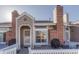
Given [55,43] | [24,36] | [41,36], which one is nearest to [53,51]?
[55,43]

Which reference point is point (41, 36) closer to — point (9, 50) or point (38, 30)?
point (38, 30)

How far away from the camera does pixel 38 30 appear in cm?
167

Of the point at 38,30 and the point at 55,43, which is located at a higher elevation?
the point at 38,30

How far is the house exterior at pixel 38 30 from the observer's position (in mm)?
1639

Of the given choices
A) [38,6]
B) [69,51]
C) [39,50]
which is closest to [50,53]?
[39,50]

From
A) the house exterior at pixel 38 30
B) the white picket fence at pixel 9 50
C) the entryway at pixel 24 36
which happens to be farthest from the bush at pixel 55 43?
the white picket fence at pixel 9 50

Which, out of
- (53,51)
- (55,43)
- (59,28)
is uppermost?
(59,28)

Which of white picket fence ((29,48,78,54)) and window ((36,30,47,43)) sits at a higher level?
window ((36,30,47,43))

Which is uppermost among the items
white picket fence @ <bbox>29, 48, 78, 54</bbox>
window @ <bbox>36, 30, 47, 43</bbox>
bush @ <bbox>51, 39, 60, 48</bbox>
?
window @ <bbox>36, 30, 47, 43</bbox>

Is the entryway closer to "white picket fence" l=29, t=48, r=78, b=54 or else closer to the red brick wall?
"white picket fence" l=29, t=48, r=78, b=54

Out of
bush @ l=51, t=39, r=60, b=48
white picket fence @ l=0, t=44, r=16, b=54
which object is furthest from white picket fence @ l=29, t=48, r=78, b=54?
white picket fence @ l=0, t=44, r=16, b=54

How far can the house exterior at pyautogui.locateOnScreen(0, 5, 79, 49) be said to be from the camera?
5.38ft

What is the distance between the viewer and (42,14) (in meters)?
1.67
